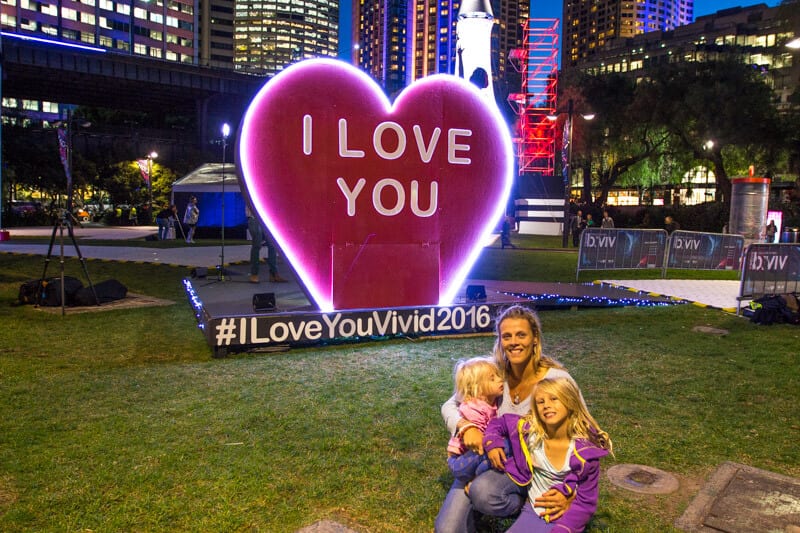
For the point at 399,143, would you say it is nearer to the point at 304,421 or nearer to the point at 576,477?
the point at 304,421

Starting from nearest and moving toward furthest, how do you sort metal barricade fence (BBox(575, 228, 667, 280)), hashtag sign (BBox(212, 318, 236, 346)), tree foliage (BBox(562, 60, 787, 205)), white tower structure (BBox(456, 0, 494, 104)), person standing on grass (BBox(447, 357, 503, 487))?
person standing on grass (BBox(447, 357, 503, 487))
hashtag sign (BBox(212, 318, 236, 346))
metal barricade fence (BBox(575, 228, 667, 280))
tree foliage (BBox(562, 60, 787, 205))
white tower structure (BBox(456, 0, 494, 104))

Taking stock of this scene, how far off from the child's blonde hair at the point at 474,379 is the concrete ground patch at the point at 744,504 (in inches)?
54.4

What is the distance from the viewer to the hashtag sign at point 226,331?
7285 millimetres

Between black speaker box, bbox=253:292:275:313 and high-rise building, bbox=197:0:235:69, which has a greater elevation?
high-rise building, bbox=197:0:235:69

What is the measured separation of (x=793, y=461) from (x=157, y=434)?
15.0 ft

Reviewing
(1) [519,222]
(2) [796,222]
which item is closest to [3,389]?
(2) [796,222]

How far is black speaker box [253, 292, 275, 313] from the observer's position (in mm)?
8125

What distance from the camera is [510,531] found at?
2.95 m

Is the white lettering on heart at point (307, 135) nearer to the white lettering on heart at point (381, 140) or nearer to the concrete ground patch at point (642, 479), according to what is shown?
the white lettering on heart at point (381, 140)

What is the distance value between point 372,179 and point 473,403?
205 inches

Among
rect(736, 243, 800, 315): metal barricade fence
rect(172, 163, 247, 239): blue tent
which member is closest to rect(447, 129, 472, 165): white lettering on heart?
rect(736, 243, 800, 315): metal barricade fence

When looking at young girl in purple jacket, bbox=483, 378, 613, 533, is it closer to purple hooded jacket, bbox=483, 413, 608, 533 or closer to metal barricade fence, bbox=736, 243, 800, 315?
purple hooded jacket, bbox=483, 413, 608, 533

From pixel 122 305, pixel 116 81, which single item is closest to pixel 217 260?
pixel 122 305

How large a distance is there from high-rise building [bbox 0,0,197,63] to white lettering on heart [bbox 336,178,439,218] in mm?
96109
